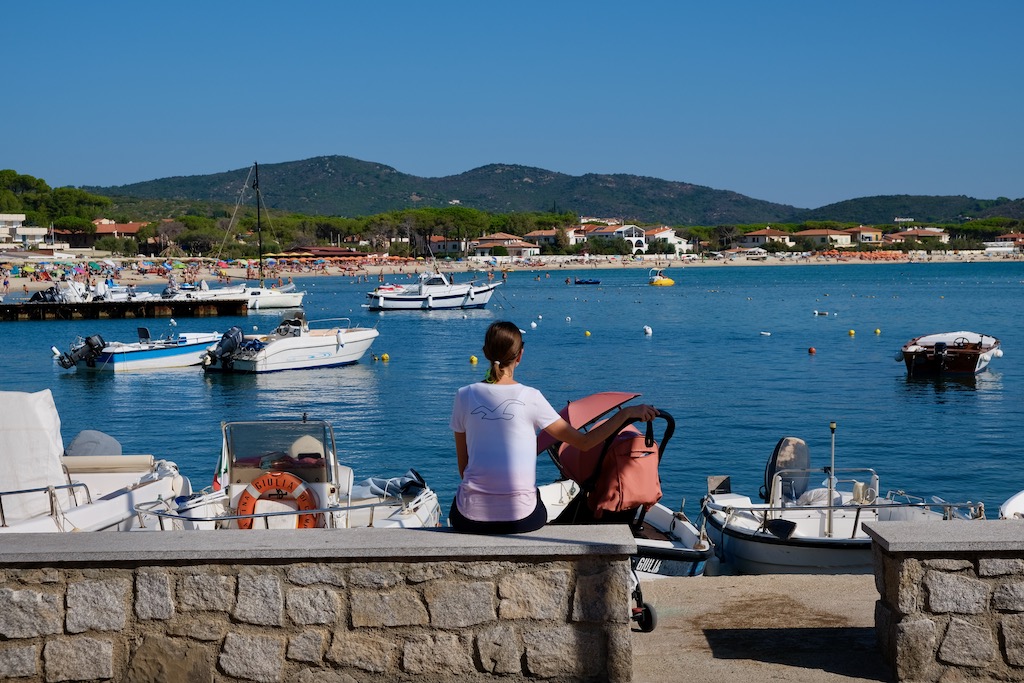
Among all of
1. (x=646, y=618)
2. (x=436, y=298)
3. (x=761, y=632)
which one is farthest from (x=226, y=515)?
(x=436, y=298)

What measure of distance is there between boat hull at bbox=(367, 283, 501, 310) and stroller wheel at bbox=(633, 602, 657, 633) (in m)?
68.7

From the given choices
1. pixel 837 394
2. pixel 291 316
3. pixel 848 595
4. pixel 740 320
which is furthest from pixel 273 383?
pixel 740 320

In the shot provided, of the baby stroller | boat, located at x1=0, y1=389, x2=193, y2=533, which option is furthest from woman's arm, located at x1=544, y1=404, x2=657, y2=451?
boat, located at x1=0, y1=389, x2=193, y2=533

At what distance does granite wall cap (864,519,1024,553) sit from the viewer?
4.86 metres

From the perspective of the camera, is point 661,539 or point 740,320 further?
point 740,320

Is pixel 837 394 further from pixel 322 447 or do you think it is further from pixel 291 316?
pixel 322 447

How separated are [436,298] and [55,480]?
217ft

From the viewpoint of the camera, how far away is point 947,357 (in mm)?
35125

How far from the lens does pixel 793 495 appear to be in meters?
12.3

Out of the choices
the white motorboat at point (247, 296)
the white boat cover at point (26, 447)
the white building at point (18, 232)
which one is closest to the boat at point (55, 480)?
the white boat cover at point (26, 447)

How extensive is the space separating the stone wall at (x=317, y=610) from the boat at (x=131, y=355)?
35.8 meters

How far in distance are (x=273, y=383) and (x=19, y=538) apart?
1263 inches

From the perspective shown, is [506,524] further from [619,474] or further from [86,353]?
[86,353]

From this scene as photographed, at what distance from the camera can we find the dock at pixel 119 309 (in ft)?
235
